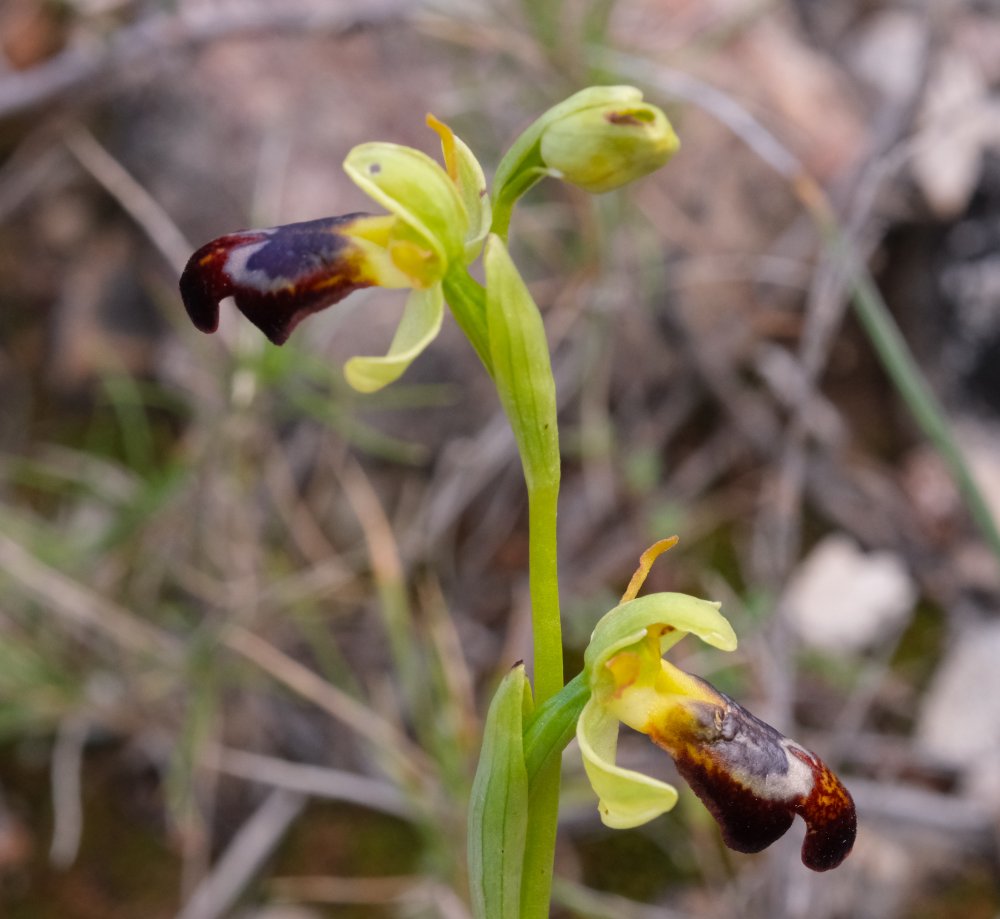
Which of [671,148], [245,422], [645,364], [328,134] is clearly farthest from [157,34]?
[671,148]

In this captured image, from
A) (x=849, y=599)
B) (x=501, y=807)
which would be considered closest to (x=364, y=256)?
(x=501, y=807)

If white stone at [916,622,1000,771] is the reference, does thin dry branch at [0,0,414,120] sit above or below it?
above

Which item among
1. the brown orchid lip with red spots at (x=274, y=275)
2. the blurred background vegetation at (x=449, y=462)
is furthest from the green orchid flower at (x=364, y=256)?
the blurred background vegetation at (x=449, y=462)

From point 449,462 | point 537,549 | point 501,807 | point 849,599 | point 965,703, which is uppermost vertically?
point 537,549

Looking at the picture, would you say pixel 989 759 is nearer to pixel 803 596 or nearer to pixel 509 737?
pixel 803 596

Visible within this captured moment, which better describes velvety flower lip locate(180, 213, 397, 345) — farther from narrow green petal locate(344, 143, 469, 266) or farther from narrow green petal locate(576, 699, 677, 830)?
narrow green petal locate(576, 699, 677, 830)

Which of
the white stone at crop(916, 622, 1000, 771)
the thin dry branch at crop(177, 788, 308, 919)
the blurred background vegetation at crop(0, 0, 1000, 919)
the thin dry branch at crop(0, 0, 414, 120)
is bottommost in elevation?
the white stone at crop(916, 622, 1000, 771)

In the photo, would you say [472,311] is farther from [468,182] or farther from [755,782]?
[755,782]

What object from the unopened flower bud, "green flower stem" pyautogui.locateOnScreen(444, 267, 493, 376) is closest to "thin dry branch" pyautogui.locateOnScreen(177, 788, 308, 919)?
"green flower stem" pyautogui.locateOnScreen(444, 267, 493, 376)
